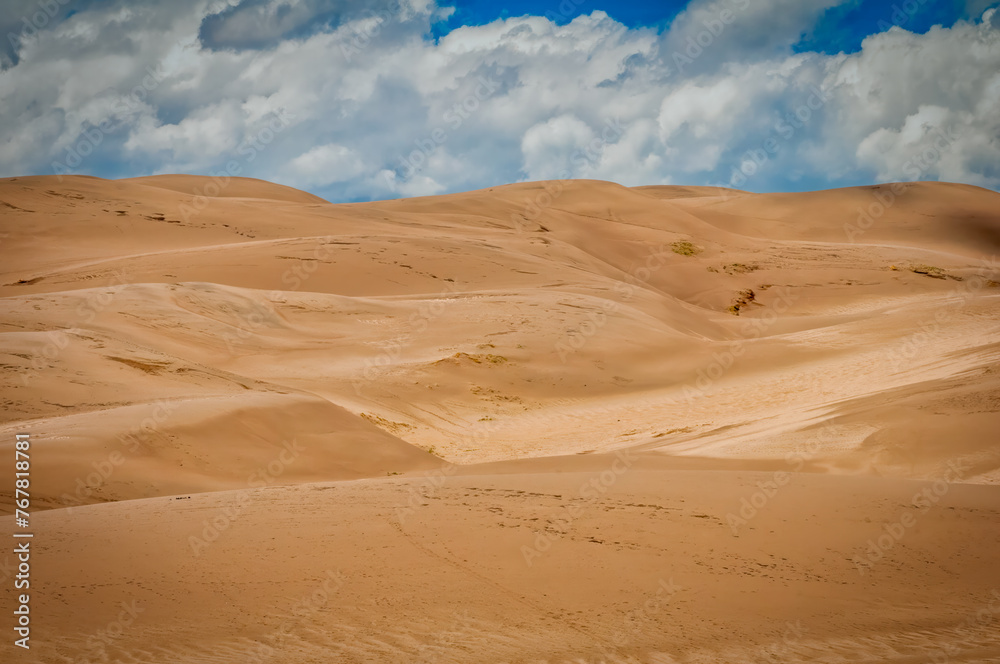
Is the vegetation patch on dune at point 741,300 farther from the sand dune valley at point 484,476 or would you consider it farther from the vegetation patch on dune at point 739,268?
the sand dune valley at point 484,476

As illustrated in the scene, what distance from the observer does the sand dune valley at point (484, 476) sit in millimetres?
4195

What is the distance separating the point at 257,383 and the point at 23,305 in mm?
5121

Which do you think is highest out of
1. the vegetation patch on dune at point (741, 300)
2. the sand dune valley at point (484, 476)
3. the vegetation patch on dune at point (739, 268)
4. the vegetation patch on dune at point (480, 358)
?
the vegetation patch on dune at point (739, 268)

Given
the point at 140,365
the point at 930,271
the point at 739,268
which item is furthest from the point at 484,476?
the point at 930,271

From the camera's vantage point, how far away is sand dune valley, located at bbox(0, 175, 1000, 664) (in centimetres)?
420

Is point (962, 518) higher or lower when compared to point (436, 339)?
lower

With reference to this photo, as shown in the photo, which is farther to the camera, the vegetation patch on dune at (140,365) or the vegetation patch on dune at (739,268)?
the vegetation patch on dune at (739,268)

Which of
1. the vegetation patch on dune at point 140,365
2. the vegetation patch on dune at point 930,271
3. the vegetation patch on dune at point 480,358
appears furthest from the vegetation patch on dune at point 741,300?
the vegetation patch on dune at point 140,365

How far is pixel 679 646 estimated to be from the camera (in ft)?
13.3

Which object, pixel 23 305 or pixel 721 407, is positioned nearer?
pixel 23 305


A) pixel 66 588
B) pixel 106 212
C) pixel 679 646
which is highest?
pixel 106 212

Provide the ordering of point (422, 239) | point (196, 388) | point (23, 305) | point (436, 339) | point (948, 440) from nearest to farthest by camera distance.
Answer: point (948, 440), point (196, 388), point (23, 305), point (436, 339), point (422, 239)

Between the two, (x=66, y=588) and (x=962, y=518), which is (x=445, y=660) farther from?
(x=962, y=518)

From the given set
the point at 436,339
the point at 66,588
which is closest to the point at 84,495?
the point at 66,588
